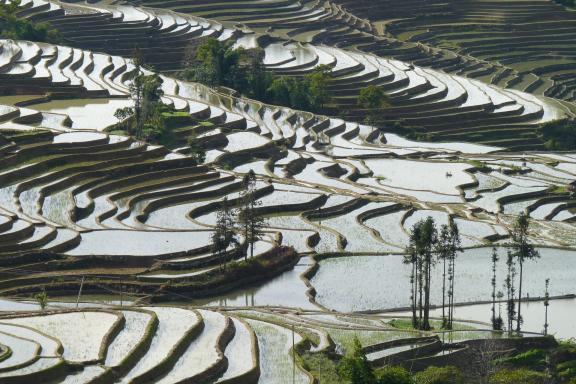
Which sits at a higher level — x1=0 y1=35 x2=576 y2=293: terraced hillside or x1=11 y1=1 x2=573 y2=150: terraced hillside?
x1=0 y1=35 x2=576 y2=293: terraced hillside

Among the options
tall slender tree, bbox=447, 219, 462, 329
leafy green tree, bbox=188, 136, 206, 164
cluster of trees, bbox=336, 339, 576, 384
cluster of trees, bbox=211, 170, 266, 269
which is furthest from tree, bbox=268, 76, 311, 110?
cluster of trees, bbox=336, 339, 576, 384

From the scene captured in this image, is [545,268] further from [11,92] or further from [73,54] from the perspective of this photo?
[73,54]

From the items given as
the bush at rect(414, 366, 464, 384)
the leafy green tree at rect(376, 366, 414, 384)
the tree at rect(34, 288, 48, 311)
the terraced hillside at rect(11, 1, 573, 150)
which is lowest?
the terraced hillside at rect(11, 1, 573, 150)

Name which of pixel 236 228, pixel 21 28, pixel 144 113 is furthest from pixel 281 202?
pixel 21 28

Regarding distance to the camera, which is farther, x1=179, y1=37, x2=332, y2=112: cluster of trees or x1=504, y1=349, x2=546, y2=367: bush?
x1=179, y1=37, x2=332, y2=112: cluster of trees

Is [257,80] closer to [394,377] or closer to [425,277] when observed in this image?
[425,277]

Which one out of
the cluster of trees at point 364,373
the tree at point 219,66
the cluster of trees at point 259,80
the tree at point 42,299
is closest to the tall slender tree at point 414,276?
the cluster of trees at point 364,373

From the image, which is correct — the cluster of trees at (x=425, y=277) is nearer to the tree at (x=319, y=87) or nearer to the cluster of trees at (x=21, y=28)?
the tree at (x=319, y=87)

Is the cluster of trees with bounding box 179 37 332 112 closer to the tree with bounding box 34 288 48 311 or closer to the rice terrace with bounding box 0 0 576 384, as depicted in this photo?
the rice terrace with bounding box 0 0 576 384
